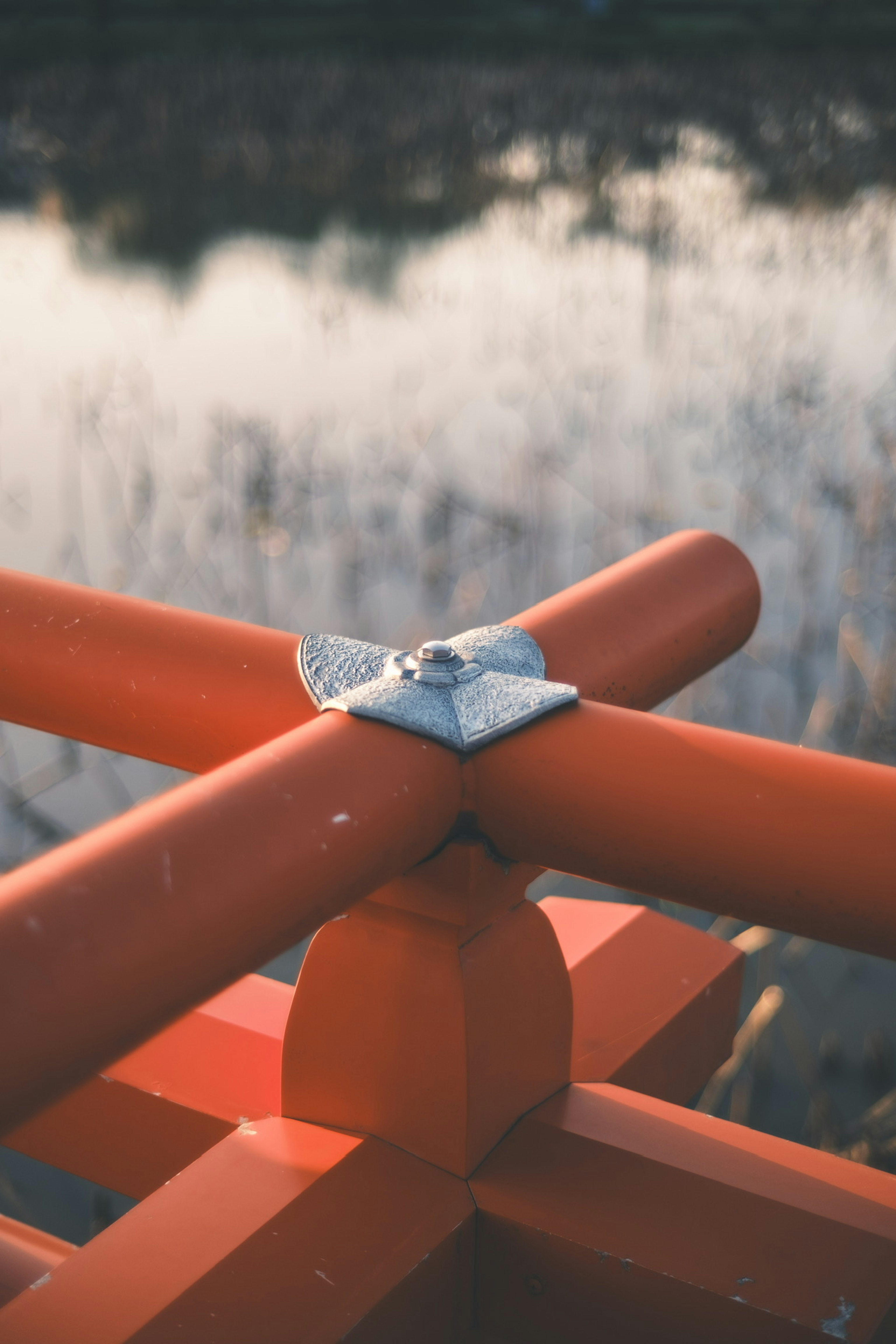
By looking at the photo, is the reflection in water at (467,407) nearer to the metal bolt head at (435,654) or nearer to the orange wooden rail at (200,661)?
the orange wooden rail at (200,661)

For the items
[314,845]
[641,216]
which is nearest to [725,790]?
[314,845]

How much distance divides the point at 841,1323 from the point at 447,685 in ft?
1.08

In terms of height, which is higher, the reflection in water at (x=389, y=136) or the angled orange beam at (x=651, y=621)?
the reflection in water at (x=389, y=136)

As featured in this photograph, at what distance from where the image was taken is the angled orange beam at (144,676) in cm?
57

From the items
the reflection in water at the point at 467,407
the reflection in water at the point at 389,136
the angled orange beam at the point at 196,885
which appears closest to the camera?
the angled orange beam at the point at 196,885

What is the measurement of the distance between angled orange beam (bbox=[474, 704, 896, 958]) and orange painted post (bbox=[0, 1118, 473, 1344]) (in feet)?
0.63

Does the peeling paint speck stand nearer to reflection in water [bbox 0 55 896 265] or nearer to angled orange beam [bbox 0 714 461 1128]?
angled orange beam [bbox 0 714 461 1128]

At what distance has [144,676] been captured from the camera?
59 centimetres

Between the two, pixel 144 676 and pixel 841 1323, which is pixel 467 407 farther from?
pixel 841 1323

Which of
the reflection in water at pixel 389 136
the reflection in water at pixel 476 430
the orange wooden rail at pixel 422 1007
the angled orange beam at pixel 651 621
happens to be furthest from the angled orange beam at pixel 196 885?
the reflection in water at pixel 389 136

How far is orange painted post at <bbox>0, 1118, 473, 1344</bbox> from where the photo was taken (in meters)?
0.48

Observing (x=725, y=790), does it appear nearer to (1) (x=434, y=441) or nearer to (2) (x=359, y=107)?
(1) (x=434, y=441)

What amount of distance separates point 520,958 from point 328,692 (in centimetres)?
18

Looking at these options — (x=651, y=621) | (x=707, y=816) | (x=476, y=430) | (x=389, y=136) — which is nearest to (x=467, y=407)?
(x=476, y=430)
